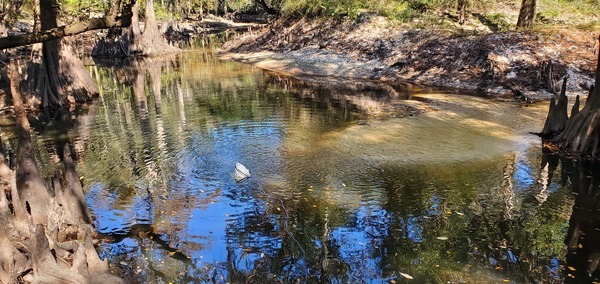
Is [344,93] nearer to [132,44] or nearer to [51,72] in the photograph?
[51,72]

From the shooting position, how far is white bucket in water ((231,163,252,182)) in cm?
995

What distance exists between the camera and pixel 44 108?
57.0 ft

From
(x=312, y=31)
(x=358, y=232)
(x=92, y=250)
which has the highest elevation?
(x=312, y=31)

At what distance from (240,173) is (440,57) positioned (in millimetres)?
17539

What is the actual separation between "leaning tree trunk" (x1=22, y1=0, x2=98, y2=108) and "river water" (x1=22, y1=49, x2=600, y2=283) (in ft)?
A: 6.14

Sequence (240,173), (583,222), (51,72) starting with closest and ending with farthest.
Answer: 1. (583,222)
2. (240,173)
3. (51,72)

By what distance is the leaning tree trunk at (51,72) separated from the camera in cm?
1664

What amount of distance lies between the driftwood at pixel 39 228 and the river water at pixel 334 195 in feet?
2.20

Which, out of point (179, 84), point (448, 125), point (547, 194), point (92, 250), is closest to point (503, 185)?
point (547, 194)

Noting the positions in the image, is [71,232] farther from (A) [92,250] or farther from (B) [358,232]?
(B) [358,232]

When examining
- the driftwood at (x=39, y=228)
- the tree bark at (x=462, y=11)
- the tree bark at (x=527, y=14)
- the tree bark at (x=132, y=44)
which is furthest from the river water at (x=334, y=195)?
the tree bark at (x=132, y=44)

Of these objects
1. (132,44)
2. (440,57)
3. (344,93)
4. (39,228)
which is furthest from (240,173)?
(132,44)

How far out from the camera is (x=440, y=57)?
2428 cm

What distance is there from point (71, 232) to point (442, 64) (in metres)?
20.8
